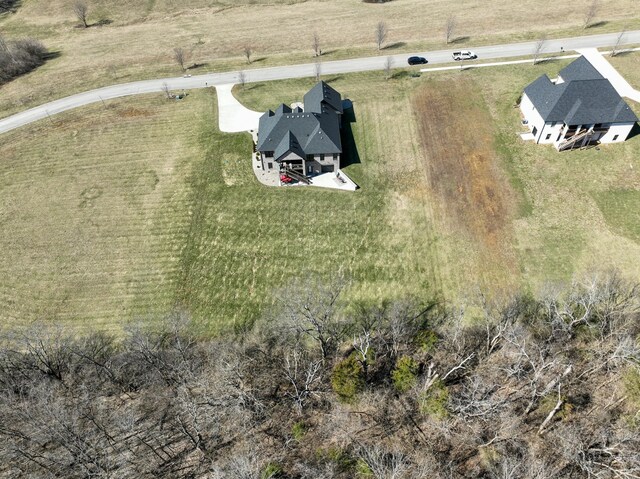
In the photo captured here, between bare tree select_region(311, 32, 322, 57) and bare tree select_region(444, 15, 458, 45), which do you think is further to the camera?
bare tree select_region(311, 32, 322, 57)

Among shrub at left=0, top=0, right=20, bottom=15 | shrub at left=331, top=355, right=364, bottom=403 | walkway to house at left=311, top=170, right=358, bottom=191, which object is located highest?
shrub at left=0, top=0, right=20, bottom=15

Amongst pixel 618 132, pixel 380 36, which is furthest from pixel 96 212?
pixel 618 132

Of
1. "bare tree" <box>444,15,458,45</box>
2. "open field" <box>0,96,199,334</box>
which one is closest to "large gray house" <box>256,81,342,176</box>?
"open field" <box>0,96,199,334</box>

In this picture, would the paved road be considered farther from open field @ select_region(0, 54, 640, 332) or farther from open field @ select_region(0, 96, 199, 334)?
open field @ select_region(0, 54, 640, 332)

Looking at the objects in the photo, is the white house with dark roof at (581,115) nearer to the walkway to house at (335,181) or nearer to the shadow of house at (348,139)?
the shadow of house at (348,139)

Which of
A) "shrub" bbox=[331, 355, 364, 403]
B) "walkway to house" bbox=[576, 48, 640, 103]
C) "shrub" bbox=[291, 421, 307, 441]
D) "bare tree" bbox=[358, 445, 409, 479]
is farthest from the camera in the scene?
"walkway to house" bbox=[576, 48, 640, 103]

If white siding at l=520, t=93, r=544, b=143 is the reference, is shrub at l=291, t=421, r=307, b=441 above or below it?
below

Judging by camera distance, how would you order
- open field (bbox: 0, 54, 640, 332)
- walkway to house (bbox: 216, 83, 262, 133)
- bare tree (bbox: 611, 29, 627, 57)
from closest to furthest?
open field (bbox: 0, 54, 640, 332), walkway to house (bbox: 216, 83, 262, 133), bare tree (bbox: 611, 29, 627, 57)

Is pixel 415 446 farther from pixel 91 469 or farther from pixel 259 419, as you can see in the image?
pixel 91 469
